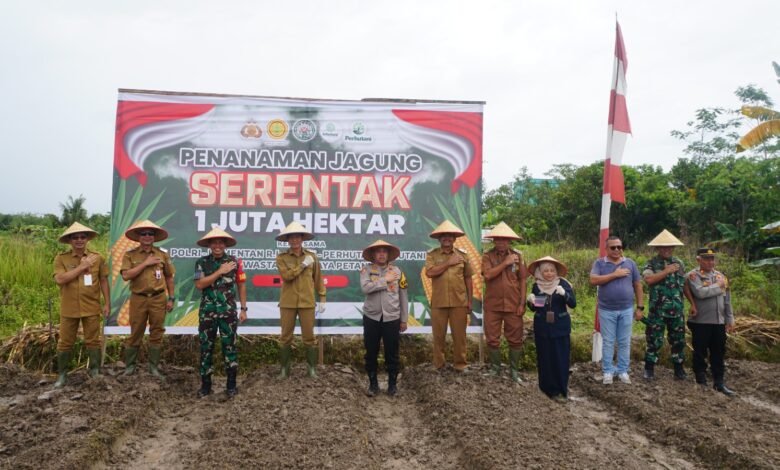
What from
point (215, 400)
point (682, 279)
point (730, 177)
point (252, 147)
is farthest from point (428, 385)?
point (730, 177)

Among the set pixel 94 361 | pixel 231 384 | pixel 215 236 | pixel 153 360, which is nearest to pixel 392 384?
pixel 231 384

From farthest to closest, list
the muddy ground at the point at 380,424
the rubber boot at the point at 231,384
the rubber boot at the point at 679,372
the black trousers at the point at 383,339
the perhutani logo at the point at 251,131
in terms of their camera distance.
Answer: the perhutani logo at the point at 251,131 < the rubber boot at the point at 679,372 < the black trousers at the point at 383,339 < the rubber boot at the point at 231,384 < the muddy ground at the point at 380,424

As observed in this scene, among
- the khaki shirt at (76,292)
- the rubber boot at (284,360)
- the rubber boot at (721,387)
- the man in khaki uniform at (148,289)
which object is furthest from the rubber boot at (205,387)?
the rubber boot at (721,387)

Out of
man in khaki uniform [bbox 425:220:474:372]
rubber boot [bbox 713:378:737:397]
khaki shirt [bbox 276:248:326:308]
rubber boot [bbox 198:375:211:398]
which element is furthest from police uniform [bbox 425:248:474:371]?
rubber boot [bbox 713:378:737:397]

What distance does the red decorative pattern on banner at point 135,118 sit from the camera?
6094mm

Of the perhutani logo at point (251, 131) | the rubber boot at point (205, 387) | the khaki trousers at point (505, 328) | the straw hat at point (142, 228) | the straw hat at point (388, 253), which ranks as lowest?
the rubber boot at point (205, 387)

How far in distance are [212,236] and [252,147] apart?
4.97 ft

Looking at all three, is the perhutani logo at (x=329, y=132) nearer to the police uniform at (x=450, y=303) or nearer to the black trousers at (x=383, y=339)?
the police uniform at (x=450, y=303)

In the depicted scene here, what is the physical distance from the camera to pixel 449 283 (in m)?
5.62

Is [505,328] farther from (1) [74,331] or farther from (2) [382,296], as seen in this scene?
(1) [74,331]

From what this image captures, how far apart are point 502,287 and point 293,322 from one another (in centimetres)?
217

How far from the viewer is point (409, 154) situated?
639 cm

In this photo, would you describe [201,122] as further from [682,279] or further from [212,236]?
[682,279]

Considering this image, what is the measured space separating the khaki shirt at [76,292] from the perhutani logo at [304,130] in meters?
2.49
